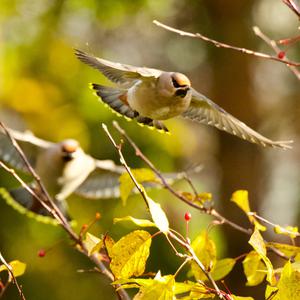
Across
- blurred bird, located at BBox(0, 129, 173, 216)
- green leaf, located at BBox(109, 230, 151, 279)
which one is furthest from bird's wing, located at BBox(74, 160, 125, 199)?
green leaf, located at BBox(109, 230, 151, 279)

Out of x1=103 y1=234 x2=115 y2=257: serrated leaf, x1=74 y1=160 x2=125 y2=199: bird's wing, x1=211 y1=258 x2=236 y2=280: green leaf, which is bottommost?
x1=74 y1=160 x2=125 y2=199: bird's wing

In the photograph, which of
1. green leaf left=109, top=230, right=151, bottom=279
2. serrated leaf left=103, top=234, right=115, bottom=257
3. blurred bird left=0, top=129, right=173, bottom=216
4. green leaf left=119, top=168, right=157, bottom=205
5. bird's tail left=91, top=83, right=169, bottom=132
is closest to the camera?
green leaf left=109, top=230, right=151, bottom=279

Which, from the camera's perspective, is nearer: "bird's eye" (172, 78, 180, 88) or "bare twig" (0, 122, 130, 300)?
"bare twig" (0, 122, 130, 300)

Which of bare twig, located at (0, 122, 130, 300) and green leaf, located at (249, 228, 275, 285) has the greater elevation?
green leaf, located at (249, 228, 275, 285)

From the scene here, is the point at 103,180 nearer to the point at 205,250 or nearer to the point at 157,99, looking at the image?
the point at 157,99

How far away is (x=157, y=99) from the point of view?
2.58 metres

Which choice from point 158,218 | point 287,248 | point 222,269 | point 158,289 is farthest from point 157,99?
point 158,289

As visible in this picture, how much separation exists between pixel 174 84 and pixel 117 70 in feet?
0.93

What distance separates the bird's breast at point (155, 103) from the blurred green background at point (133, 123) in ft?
13.8

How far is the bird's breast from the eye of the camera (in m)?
2.55

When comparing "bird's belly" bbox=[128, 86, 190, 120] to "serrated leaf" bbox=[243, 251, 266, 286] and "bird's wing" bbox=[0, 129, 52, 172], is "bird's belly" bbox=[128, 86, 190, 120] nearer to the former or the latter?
"serrated leaf" bbox=[243, 251, 266, 286]

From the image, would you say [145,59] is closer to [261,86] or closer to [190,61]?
[190,61]

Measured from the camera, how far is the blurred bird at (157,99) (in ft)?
8.13

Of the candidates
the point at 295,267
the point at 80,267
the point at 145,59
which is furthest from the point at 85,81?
the point at 295,267
